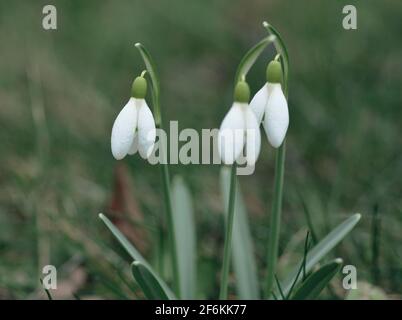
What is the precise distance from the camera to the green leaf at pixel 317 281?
1714 mm

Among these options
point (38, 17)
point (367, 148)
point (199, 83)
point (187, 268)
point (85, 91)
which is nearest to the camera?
point (187, 268)

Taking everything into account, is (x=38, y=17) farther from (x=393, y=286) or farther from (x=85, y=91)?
(x=393, y=286)

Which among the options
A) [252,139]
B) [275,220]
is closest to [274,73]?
[252,139]

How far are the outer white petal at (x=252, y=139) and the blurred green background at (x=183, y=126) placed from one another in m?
0.60

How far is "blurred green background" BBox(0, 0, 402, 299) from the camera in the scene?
8.09 ft

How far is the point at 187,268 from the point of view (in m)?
2.14

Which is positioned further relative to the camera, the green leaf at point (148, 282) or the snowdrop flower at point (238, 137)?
the green leaf at point (148, 282)

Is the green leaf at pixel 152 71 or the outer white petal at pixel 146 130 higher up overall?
the green leaf at pixel 152 71

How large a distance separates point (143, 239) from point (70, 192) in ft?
1.62

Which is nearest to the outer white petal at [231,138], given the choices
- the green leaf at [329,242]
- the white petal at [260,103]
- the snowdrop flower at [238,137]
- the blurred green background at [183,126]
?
the snowdrop flower at [238,137]

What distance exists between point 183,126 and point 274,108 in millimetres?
2119

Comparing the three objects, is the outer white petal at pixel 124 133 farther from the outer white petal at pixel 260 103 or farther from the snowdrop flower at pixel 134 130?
the outer white petal at pixel 260 103
